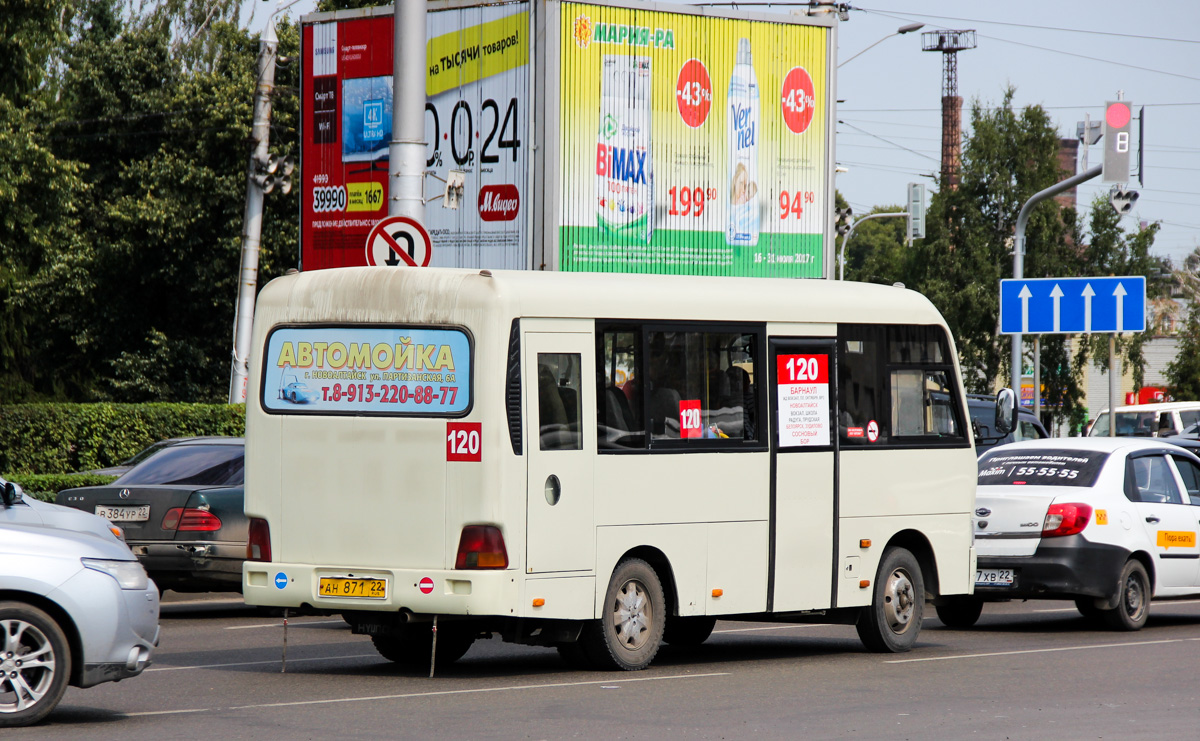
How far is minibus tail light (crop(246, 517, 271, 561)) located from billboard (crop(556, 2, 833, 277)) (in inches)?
455

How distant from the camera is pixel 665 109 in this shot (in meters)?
23.0

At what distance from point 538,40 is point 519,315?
1187cm

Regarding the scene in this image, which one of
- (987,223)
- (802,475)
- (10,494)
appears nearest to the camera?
(10,494)

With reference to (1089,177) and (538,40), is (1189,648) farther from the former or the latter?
(1089,177)

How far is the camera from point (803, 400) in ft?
38.8

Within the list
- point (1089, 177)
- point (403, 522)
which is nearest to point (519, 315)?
point (403, 522)

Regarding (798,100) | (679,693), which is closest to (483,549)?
(679,693)

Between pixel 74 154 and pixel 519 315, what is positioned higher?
pixel 74 154

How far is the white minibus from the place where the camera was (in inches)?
398

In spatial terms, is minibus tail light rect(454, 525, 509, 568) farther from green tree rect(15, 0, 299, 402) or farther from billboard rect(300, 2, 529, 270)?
green tree rect(15, 0, 299, 402)

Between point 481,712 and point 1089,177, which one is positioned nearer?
point 481,712

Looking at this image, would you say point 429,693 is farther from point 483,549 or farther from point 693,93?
point 693,93

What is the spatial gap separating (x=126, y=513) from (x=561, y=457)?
19.0ft

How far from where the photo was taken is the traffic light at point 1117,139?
2445 centimetres
